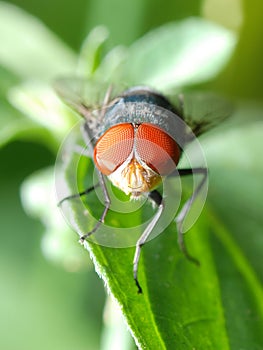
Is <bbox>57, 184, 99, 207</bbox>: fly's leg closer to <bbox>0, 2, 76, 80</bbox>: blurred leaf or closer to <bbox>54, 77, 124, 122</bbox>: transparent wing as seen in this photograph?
<bbox>54, 77, 124, 122</bbox>: transparent wing

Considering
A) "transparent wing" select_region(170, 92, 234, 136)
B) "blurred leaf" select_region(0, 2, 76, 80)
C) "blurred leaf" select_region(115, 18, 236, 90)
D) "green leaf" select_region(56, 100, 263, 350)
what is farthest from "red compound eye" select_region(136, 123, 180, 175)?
"blurred leaf" select_region(0, 2, 76, 80)

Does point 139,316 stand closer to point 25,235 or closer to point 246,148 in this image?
point 246,148

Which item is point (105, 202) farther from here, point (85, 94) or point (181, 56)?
point (181, 56)

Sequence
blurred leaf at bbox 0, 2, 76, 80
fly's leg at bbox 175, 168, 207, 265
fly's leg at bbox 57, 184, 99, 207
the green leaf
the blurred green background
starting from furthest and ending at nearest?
the blurred green background → blurred leaf at bbox 0, 2, 76, 80 → fly's leg at bbox 175, 168, 207, 265 → fly's leg at bbox 57, 184, 99, 207 → the green leaf

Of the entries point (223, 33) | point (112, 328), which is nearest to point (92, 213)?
point (112, 328)

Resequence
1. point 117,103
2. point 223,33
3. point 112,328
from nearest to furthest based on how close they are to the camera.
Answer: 1. point 117,103
2. point 112,328
3. point 223,33

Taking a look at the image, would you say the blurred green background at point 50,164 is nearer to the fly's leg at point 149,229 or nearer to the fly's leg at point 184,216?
the fly's leg at point 184,216

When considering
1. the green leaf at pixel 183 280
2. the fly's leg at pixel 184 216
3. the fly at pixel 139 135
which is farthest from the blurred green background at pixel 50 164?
the fly's leg at pixel 184 216
